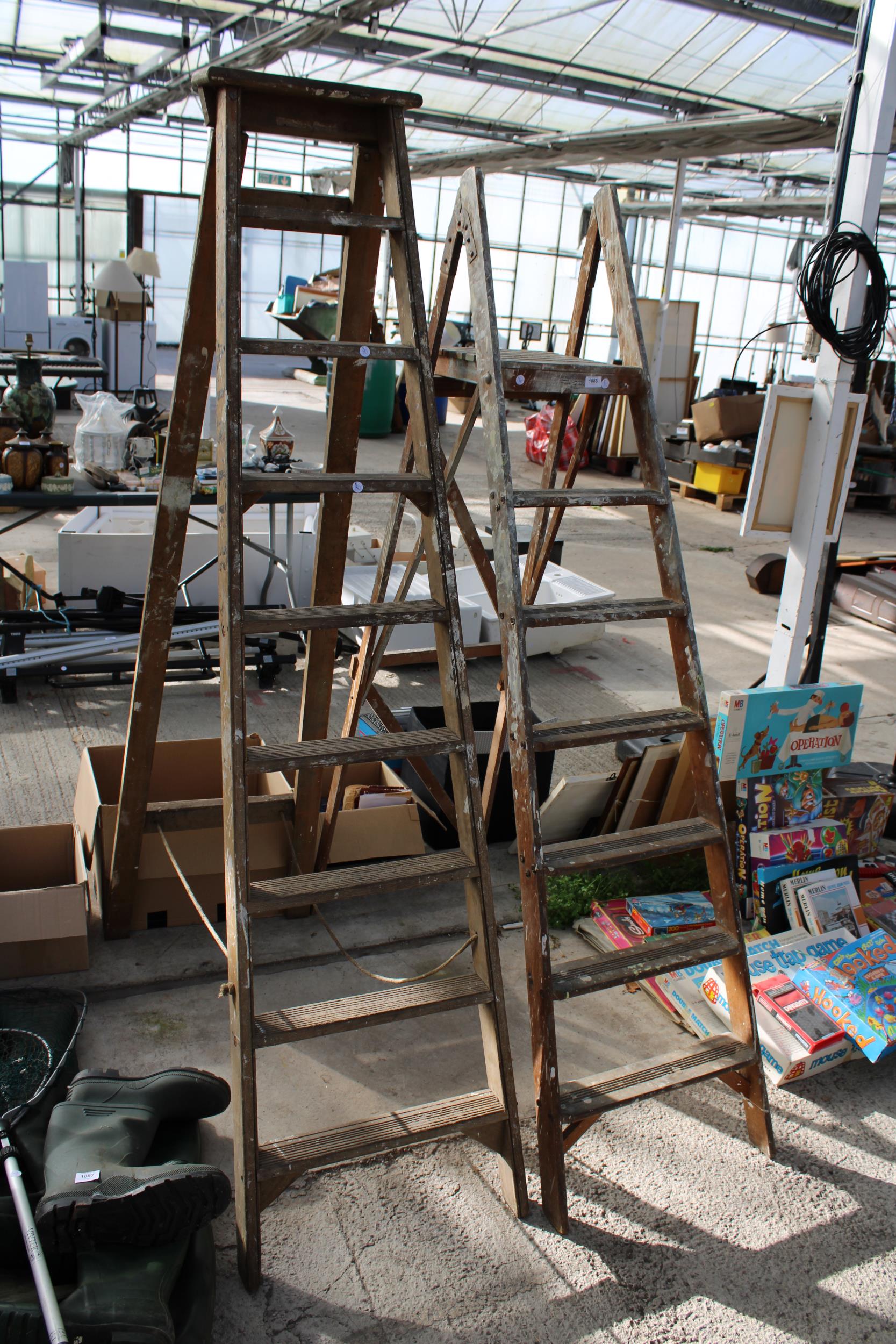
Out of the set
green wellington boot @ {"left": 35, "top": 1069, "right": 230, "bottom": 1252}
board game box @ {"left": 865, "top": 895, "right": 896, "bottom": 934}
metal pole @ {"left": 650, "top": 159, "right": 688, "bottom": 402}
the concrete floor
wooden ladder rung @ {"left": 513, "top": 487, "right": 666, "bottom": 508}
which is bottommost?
the concrete floor

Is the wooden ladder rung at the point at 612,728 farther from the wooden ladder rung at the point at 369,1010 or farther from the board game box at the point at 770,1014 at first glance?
the board game box at the point at 770,1014

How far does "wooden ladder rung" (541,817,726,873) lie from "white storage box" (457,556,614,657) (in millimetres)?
3075

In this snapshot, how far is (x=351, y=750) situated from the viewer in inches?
79.9

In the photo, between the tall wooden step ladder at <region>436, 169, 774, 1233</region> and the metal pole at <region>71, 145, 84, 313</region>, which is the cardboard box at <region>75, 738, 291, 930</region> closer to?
the tall wooden step ladder at <region>436, 169, 774, 1233</region>

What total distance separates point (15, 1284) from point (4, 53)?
53.1ft

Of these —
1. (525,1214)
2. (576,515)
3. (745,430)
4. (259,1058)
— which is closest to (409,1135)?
(525,1214)

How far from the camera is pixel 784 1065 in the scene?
2.54 meters

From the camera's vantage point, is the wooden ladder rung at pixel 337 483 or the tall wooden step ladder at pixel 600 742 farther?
the tall wooden step ladder at pixel 600 742

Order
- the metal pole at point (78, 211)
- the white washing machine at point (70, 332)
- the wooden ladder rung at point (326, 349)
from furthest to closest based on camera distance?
1. the metal pole at point (78, 211)
2. the white washing machine at point (70, 332)
3. the wooden ladder rung at point (326, 349)

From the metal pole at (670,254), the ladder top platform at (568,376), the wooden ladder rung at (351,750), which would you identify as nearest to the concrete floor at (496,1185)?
the wooden ladder rung at (351,750)

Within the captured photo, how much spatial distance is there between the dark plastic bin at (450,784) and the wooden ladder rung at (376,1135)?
4.54ft

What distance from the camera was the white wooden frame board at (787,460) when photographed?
3.29m

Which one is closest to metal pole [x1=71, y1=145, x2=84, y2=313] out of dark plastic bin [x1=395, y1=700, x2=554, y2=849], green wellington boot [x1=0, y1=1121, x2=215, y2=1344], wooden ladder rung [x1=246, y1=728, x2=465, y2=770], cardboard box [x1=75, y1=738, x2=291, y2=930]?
dark plastic bin [x1=395, y1=700, x2=554, y2=849]

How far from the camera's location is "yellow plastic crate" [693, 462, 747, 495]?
10844mm
